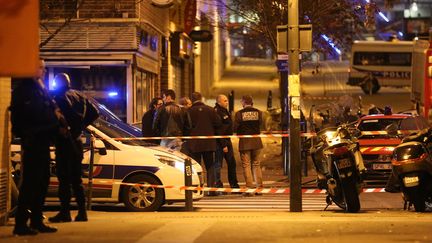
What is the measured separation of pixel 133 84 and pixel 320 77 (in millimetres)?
34400

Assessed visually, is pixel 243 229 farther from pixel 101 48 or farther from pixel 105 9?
pixel 105 9

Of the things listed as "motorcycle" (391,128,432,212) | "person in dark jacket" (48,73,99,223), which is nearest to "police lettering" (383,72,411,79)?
"motorcycle" (391,128,432,212)

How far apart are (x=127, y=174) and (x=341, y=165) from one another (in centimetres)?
321

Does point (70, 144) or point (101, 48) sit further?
point (101, 48)

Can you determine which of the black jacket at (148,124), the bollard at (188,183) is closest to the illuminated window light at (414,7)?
the black jacket at (148,124)

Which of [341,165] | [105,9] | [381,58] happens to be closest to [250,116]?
[341,165]

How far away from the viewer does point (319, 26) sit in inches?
931

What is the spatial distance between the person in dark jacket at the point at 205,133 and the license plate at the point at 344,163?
4142mm

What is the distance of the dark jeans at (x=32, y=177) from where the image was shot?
934 cm

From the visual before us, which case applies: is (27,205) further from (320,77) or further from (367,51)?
(320,77)

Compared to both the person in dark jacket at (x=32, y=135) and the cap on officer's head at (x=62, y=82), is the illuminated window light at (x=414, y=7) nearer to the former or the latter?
the cap on officer's head at (x=62, y=82)

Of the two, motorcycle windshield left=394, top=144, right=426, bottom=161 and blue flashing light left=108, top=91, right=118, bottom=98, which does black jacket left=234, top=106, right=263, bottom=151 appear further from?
blue flashing light left=108, top=91, right=118, bottom=98

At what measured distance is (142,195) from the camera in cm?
1303

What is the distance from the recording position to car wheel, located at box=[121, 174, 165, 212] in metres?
13.0
